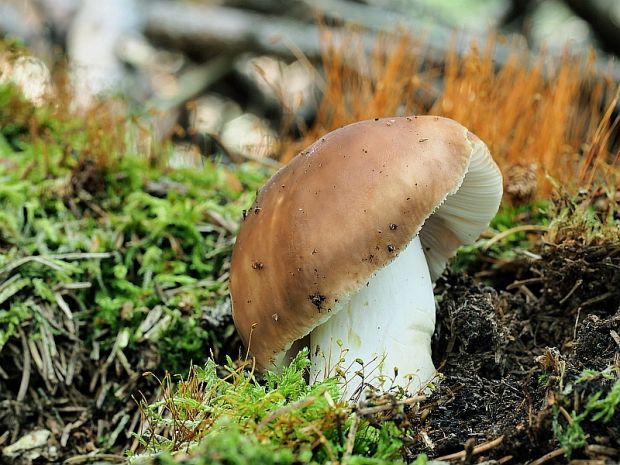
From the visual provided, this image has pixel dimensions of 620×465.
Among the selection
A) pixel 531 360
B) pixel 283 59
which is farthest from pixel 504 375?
pixel 283 59

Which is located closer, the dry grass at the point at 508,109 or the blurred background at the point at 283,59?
the dry grass at the point at 508,109

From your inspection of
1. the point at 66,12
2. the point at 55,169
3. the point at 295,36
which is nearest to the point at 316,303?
the point at 55,169

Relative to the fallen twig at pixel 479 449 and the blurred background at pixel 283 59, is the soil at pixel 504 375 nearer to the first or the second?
the fallen twig at pixel 479 449

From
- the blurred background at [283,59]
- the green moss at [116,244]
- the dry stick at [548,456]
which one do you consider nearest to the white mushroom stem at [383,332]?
the dry stick at [548,456]

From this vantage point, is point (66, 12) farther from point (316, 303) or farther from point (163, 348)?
point (316, 303)

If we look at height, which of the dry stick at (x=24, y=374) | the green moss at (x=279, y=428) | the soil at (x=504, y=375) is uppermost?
the green moss at (x=279, y=428)

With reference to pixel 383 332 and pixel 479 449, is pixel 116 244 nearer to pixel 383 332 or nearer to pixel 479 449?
pixel 383 332
